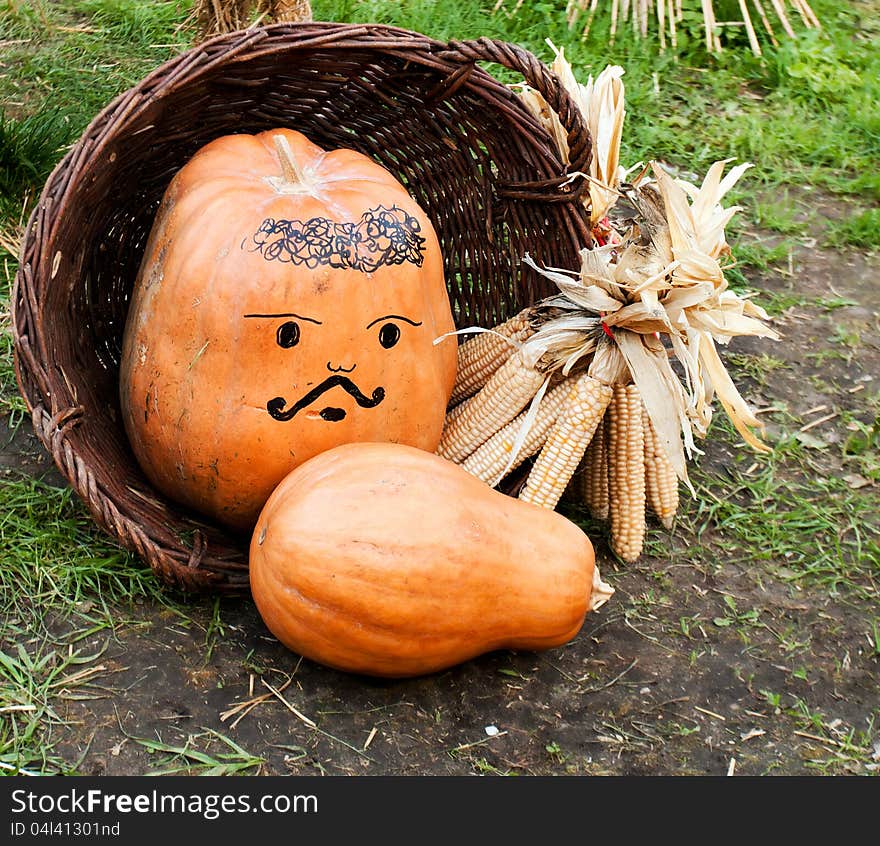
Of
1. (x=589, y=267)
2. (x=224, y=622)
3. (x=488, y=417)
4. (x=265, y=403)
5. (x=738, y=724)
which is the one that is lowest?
(x=738, y=724)

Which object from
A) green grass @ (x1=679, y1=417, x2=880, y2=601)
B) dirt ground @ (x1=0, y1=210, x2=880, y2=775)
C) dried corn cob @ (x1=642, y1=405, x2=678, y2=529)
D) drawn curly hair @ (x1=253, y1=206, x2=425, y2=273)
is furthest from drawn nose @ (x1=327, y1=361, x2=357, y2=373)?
green grass @ (x1=679, y1=417, x2=880, y2=601)

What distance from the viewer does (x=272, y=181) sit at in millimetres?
2623

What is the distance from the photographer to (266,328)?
2.44 metres

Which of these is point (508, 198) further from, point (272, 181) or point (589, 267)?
point (272, 181)

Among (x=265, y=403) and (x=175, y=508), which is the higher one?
(x=265, y=403)

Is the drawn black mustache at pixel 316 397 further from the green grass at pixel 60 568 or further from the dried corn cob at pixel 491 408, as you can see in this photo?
the green grass at pixel 60 568

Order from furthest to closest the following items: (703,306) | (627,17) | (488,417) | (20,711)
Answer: (627,17) < (488,417) < (703,306) < (20,711)

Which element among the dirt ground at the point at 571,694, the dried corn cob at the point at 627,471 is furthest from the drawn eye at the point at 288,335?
the dried corn cob at the point at 627,471

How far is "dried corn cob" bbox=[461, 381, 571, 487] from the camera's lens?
2.72 metres

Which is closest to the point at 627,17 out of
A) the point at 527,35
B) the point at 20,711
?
the point at 527,35

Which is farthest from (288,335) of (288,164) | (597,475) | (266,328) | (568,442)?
(597,475)

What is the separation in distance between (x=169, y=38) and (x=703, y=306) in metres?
3.02

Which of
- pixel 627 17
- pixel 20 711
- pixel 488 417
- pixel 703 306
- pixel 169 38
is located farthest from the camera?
pixel 627 17

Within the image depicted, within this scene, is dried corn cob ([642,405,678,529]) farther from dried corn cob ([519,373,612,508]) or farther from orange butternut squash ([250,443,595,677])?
orange butternut squash ([250,443,595,677])
